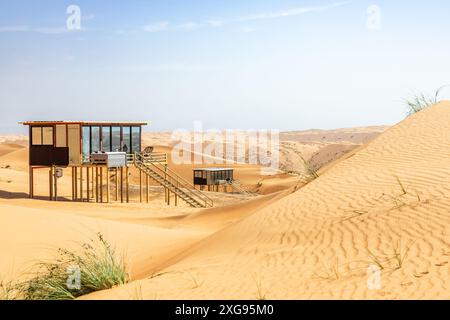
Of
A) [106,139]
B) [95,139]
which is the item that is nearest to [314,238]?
[95,139]

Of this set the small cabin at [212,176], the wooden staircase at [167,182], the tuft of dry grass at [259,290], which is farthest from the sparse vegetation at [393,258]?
the small cabin at [212,176]

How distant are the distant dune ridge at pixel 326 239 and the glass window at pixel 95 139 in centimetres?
1584

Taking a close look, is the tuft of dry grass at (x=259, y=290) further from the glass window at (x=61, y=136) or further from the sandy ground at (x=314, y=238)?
the glass window at (x=61, y=136)

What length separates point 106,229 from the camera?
16062 mm

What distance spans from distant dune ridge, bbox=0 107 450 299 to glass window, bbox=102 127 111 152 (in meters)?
15.9

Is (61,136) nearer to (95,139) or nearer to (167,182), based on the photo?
(95,139)

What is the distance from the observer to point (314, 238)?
412 inches

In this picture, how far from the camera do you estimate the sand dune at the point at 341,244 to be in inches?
308

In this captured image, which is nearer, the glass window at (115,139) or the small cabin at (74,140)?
the small cabin at (74,140)

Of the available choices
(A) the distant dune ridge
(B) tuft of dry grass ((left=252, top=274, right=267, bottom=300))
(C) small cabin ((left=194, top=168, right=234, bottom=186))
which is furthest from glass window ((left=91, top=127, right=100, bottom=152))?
(B) tuft of dry grass ((left=252, top=274, right=267, bottom=300))

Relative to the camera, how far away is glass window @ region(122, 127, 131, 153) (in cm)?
3438

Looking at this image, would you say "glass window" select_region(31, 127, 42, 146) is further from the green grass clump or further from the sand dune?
the green grass clump
